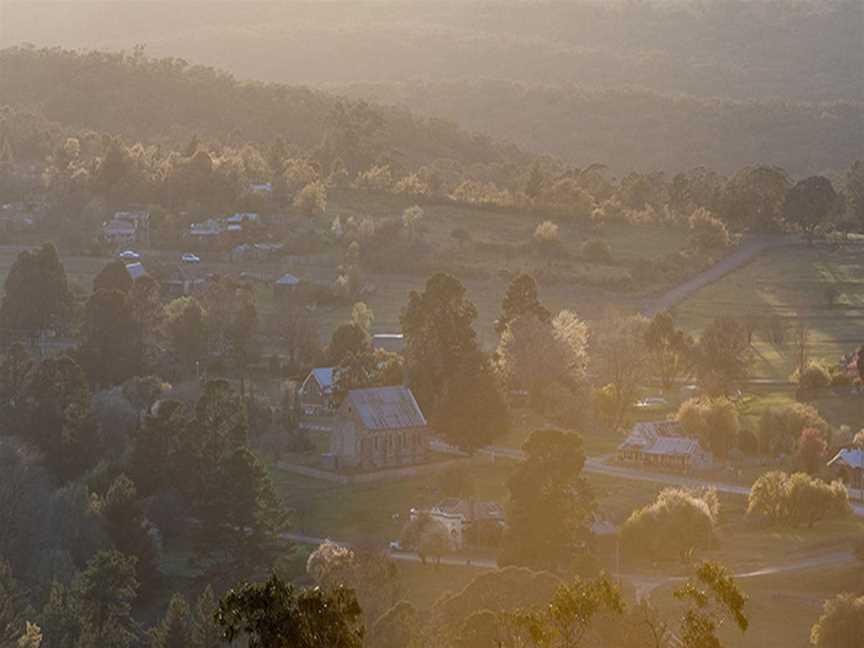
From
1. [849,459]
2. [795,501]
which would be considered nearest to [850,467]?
[849,459]

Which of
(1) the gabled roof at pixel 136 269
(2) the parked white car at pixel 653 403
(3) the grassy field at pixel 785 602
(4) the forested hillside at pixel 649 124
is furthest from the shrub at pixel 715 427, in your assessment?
(4) the forested hillside at pixel 649 124

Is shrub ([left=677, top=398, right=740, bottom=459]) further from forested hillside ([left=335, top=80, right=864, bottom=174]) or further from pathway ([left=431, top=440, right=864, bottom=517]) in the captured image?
forested hillside ([left=335, top=80, right=864, bottom=174])

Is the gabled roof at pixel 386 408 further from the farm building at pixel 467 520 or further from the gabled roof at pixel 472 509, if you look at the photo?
the farm building at pixel 467 520

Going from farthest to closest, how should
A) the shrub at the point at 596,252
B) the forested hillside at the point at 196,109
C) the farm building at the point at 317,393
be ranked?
the forested hillside at the point at 196,109
the shrub at the point at 596,252
the farm building at the point at 317,393

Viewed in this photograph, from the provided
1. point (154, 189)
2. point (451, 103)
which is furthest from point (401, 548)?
point (451, 103)

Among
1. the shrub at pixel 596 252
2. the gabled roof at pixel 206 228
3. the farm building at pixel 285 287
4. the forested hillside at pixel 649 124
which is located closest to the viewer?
the farm building at pixel 285 287

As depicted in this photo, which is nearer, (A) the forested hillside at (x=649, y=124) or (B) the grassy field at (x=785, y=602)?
(B) the grassy field at (x=785, y=602)
